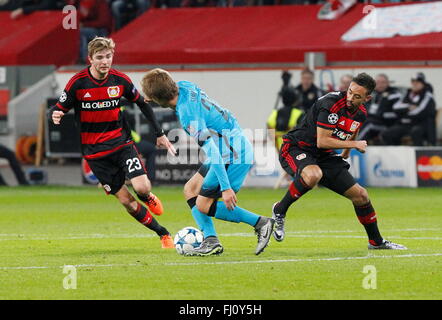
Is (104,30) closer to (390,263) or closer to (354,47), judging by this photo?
(354,47)

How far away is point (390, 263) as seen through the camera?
11.7 meters

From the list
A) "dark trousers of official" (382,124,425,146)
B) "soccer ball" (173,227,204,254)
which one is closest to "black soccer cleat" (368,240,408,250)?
"soccer ball" (173,227,204,254)

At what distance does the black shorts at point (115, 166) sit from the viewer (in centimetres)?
1354

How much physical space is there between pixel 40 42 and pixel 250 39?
6.67 metres

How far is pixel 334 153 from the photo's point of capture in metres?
13.2

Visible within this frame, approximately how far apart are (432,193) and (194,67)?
9462mm

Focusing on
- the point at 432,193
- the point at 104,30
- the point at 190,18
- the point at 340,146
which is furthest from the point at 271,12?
the point at 340,146

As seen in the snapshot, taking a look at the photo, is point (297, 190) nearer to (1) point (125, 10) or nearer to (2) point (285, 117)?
(2) point (285, 117)

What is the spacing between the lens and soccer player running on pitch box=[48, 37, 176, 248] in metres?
13.4

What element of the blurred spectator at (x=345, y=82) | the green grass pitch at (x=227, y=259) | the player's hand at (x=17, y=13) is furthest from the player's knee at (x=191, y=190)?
the player's hand at (x=17, y=13)

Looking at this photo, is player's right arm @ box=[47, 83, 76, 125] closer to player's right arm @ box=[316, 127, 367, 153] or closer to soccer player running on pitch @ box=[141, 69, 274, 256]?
soccer player running on pitch @ box=[141, 69, 274, 256]

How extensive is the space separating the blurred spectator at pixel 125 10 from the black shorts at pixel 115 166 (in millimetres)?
20268
